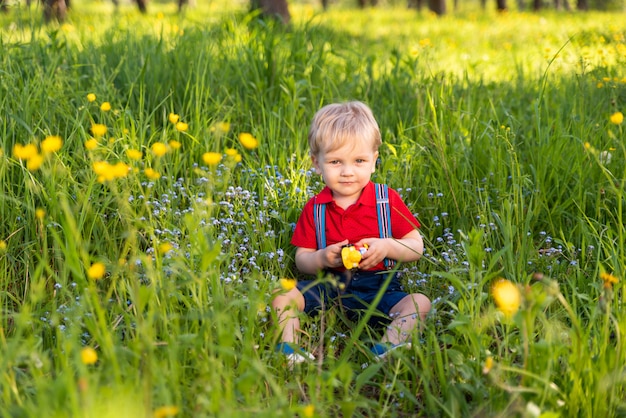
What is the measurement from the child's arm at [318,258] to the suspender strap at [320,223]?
47 mm

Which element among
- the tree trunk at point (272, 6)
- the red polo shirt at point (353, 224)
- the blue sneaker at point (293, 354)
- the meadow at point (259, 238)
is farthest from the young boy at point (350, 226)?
the tree trunk at point (272, 6)

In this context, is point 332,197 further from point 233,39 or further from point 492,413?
A: point 233,39

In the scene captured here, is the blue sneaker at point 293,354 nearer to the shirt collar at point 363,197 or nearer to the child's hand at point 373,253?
the child's hand at point 373,253

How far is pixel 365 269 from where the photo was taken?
2.74 metres

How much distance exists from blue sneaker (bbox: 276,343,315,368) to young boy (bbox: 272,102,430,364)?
37 centimetres

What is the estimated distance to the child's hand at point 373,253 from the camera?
2.65m

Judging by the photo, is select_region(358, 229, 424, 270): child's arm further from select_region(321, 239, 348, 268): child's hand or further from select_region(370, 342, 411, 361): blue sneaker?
select_region(370, 342, 411, 361): blue sneaker

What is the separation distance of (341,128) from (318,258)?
0.53 m

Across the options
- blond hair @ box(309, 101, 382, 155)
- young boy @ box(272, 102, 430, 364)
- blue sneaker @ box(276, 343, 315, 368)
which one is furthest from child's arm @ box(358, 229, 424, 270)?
blue sneaker @ box(276, 343, 315, 368)

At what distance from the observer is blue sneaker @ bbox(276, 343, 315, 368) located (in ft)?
7.00

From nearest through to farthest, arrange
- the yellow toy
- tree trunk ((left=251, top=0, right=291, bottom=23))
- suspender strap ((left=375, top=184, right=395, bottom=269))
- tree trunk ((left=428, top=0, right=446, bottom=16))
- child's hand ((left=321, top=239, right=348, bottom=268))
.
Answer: the yellow toy → child's hand ((left=321, top=239, right=348, bottom=268)) → suspender strap ((left=375, top=184, right=395, bottom=269)) → tree trunk ((left=251, top=0, right=291, bottom=23)) → tree trunk ((left=428, top=0, right=446, bottom=16))

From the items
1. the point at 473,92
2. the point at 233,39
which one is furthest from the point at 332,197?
the point at 233,39

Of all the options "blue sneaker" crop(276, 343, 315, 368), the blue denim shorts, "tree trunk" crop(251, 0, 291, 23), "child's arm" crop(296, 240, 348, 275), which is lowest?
the blue denim shorts

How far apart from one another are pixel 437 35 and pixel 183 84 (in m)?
6.74
